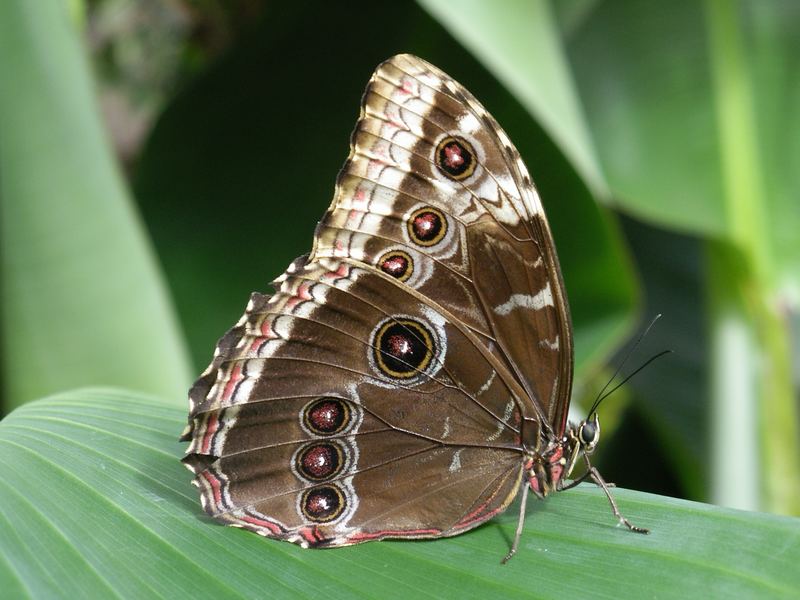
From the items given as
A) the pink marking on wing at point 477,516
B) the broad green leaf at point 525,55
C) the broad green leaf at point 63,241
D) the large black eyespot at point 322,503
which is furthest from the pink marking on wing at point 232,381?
the broad green leaf at point 525,55

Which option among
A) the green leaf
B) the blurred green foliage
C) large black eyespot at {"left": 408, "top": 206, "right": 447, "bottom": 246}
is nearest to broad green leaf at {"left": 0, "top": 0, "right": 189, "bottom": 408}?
the blurred green foliage

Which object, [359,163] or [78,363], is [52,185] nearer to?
[78,363]

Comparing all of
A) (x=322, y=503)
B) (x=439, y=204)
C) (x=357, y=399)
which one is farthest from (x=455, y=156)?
(x=322, y=503)

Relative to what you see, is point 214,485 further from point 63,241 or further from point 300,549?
point 63,241

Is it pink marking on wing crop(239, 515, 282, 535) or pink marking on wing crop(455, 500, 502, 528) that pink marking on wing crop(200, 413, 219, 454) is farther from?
pink marking on wing crop(455, 500, 502, 528)

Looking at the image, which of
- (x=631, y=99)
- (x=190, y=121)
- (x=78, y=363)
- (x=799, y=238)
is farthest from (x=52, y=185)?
(x=799, y=238)

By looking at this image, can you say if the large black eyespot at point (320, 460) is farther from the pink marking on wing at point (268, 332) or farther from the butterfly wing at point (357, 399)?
the pink marking on wing at point (268, 332)
